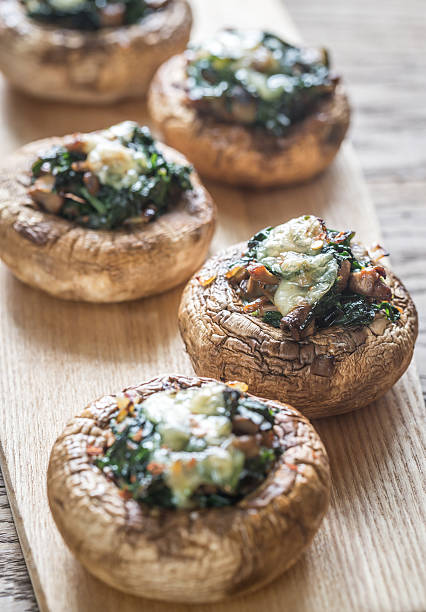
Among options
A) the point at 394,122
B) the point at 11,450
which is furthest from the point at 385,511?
the point at 394,122

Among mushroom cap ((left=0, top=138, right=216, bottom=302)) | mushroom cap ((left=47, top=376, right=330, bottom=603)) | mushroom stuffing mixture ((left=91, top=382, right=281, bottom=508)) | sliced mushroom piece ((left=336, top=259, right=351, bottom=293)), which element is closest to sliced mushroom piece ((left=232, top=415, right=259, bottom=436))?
mushroom stuffing mixture ((left=91, top=382, right=281, bottom=508))

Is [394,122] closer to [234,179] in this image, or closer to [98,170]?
[234,179]

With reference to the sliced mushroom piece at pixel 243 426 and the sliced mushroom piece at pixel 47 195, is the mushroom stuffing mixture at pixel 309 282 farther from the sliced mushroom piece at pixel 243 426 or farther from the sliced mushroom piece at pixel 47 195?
the sliced mushroom piece at pixel 47 195

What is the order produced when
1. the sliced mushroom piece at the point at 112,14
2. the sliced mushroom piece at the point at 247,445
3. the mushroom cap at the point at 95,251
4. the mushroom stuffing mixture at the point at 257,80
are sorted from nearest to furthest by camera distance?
the sliced mushroom piece at the point at 247,445, the mushroom cap at the point at 95,251, the mushroom stuffing mixture at the point at 257,80, the sliced mushroom piece at the point at 112,14

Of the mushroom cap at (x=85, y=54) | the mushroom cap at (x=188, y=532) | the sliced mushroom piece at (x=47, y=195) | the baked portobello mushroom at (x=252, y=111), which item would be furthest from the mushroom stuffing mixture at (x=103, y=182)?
the mushroom cap at (x=188, y=532)

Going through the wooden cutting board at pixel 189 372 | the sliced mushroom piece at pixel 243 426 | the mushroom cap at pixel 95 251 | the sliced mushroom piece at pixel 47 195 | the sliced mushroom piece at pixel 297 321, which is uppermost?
the sliced mushroom piece at pixel 297 321

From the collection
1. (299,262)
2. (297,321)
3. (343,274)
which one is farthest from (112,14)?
(297,321)

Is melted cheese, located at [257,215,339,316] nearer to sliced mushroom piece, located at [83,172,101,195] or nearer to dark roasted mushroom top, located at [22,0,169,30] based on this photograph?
sliced mushroom piece, located at [83,172,101,195]
